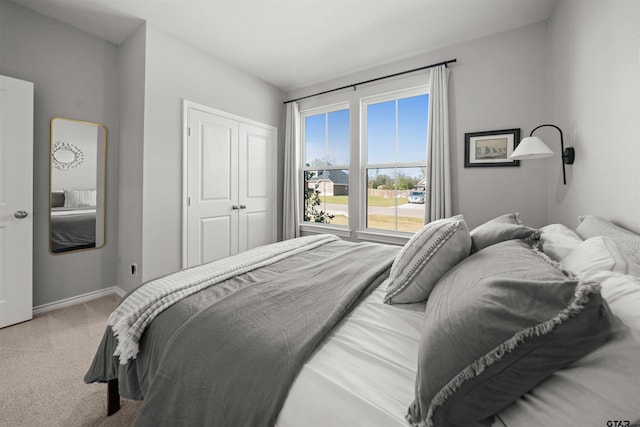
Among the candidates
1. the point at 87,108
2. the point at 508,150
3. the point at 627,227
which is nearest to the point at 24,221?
the point at 87,108

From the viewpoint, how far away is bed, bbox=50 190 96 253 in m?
2.68

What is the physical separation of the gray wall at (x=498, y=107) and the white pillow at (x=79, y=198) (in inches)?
152

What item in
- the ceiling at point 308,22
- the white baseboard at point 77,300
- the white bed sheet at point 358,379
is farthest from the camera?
the white baseboard at point 77,300

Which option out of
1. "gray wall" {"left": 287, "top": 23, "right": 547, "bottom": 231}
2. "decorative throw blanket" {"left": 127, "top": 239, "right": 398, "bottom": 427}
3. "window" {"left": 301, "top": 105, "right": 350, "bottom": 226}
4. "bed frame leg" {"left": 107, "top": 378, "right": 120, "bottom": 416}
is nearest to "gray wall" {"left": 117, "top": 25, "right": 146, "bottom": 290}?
"bed frame leg" {"left": 107, "top": 378, "right": 120, "bottom": 416}

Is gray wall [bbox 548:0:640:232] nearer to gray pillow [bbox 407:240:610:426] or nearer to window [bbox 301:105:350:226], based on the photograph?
gray pillow [bbox 407:240:610:426]

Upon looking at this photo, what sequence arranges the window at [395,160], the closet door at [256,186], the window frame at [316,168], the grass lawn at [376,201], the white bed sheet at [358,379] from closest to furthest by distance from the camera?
the white bed sheet at [358,379] < the window at [395,160] < the grass lawn at [376,201] < the closet door at [256,186] < the window frame at [316,168]

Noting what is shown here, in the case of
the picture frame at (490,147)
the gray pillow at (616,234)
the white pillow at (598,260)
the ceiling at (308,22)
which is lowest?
the white pillow at (598,260)

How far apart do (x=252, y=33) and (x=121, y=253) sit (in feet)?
9.04

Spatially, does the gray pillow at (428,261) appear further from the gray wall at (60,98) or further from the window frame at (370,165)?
the gray wall at (60,98)

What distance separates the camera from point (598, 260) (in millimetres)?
852

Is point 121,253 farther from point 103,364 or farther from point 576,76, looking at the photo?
point 576,76

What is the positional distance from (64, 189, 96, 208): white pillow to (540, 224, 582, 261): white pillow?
381 centimetres

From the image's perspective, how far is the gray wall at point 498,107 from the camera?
2598mm

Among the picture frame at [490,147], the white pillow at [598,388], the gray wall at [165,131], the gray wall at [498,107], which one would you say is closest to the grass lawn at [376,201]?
the gray wall at [498,107]
